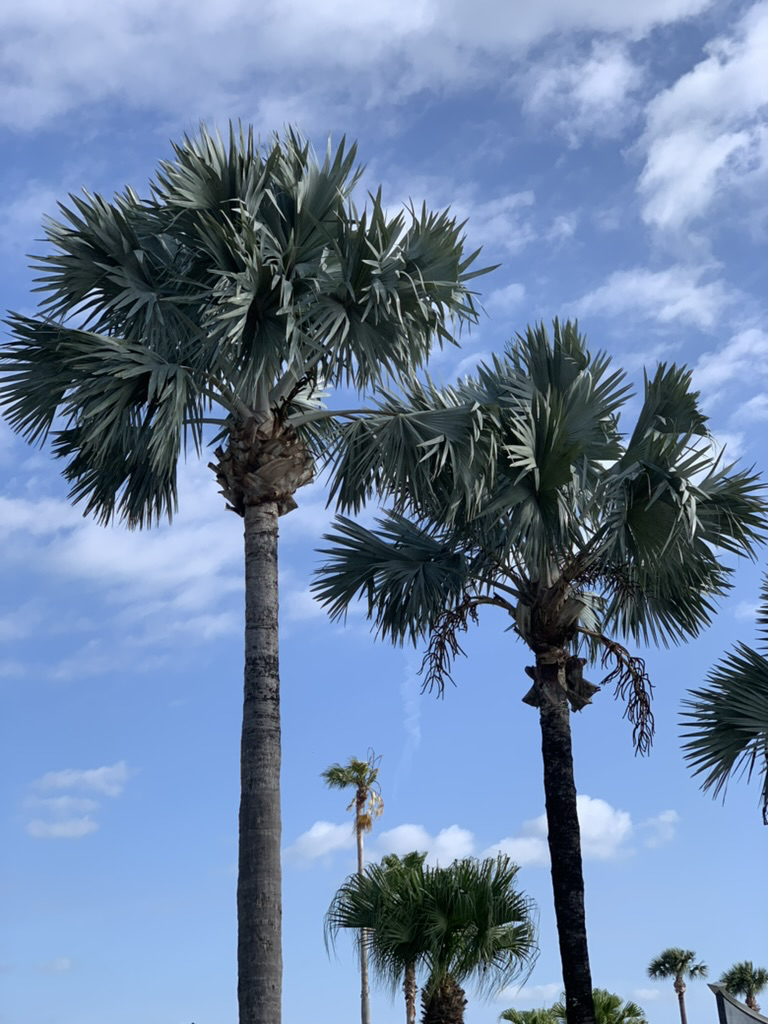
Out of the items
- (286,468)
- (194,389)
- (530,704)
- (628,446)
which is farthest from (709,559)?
(194,389)

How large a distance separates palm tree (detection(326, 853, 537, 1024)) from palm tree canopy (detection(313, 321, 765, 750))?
2.39 meters

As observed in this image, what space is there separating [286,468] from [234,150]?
314 cm

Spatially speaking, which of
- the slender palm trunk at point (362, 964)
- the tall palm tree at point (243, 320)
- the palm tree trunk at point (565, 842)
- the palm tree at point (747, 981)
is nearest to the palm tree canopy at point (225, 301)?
the tall palm tree at point (243, 320)

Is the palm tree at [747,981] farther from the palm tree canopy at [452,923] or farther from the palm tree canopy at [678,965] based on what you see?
the palm tree canopy at [452,923]

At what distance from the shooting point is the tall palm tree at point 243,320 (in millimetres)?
12055

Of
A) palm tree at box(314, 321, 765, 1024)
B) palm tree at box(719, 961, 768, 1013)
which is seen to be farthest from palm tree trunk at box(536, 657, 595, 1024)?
palm tree at box(719, 961, 768, 1013)

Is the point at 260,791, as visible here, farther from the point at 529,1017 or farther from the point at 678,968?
the point at 678,968

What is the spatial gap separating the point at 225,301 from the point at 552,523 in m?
4.57

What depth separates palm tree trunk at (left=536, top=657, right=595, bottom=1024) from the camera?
13.8 meters

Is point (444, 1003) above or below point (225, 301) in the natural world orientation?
below

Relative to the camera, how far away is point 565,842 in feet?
46.8

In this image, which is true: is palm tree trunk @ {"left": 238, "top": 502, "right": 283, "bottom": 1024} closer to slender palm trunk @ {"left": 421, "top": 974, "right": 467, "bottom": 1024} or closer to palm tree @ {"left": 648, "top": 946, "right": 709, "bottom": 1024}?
slender palm trunk @ {"left": 421, "top": 974, "right": 467, "bottom": 1024}

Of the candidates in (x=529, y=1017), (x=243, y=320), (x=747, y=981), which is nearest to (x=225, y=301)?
(x=243, y=320)

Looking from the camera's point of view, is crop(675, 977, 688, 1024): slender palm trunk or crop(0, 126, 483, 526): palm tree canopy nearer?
crop(0, 126, 483, 526): palm tree canopy
